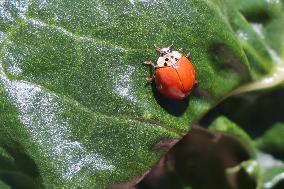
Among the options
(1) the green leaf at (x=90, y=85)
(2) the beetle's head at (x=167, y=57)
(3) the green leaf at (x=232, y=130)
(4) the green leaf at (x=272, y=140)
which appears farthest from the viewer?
(4) the green leaf at (x=272, y=140)

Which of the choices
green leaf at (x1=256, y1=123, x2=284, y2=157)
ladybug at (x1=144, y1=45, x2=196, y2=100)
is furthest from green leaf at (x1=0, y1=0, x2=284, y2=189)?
green leaf at (x1=256, y1=123, x2=284, y2=157)

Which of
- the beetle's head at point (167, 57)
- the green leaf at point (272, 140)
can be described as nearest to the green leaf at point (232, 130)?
the green leaf at point (272, 140)

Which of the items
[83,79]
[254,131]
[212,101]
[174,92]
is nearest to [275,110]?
[254,131]

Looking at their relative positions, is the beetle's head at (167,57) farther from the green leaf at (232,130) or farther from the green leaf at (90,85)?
the green leaf at (232,130)

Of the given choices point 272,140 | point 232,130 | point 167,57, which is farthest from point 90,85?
point 272,140

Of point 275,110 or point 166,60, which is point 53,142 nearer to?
point 166,60

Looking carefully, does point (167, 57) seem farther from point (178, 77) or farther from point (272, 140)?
point (272, 140)
